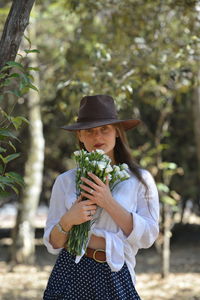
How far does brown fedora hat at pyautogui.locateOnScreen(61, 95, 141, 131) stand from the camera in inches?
93.6

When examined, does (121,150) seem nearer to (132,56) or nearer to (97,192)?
(97,192)

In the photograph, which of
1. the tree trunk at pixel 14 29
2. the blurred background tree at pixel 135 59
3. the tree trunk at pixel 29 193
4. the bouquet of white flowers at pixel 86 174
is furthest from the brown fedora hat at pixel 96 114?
the tree trunk at pixel 29 193

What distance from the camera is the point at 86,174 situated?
2189 millimetres

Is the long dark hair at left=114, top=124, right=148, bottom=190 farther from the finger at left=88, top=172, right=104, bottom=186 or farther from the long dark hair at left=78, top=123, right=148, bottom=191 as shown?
the finger at left=88, top=172, right=104, bottom=186

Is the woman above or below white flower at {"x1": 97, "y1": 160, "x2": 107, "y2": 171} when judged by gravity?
below

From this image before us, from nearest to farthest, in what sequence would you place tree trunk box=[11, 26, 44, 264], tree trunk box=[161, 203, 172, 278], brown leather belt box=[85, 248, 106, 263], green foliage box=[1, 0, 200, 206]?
brown leather belt box=[85, 248, 106, 263], green foliage box=[1, 0, 200, 206], tree trunk box=[161, 203, 172, 278], tree trunk box=[11, 26, 44, 264]

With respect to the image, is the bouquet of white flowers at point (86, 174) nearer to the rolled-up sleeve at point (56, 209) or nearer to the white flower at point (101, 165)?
the white flower at point (101, 165)

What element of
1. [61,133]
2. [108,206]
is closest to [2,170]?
[108,206]

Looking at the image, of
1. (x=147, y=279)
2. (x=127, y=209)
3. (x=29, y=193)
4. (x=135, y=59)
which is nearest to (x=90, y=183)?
(x=127, y=209)

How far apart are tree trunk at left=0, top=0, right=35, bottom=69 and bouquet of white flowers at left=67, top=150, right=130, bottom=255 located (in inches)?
24.4

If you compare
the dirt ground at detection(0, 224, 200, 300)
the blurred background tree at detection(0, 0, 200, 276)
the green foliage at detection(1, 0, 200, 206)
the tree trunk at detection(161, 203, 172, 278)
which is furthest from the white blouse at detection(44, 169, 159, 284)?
the tree trunk at detection(161, 203, 172, 278)

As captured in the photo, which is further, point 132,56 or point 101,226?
point 132,56

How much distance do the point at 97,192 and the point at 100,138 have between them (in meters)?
0.35

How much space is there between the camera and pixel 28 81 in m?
2.39
